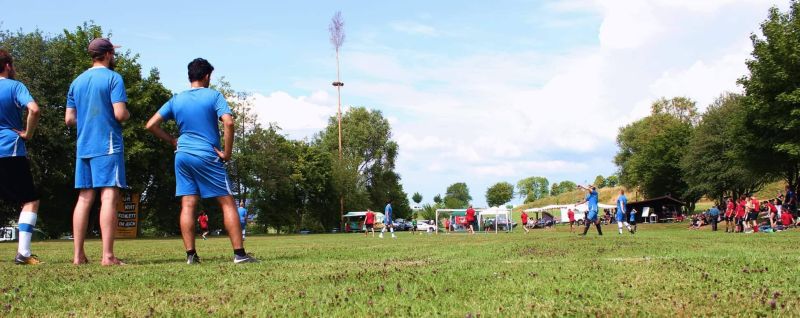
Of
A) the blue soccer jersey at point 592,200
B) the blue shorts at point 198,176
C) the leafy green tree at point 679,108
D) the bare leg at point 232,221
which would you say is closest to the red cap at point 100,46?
the blue shorts at point 198,176

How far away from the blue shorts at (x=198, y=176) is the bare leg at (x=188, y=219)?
0.33 feet

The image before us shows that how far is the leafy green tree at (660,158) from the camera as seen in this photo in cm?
8862

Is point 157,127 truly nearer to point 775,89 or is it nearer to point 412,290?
point 412,290

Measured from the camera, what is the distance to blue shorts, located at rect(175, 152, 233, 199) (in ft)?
24.8

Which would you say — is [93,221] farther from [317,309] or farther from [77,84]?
[317,309]

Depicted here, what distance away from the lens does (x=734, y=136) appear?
180 ft

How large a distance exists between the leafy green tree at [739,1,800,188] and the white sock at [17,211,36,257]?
43138 millimetres

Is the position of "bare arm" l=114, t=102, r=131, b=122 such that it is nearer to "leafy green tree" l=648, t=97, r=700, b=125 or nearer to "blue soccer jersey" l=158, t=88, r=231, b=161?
"blue soccer jersey" l=158, t=88, r=231, b=161

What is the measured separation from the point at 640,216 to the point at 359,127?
38.3m

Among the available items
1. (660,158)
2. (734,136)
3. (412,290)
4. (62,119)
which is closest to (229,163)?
(62,119)

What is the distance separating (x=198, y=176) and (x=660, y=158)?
91027 mm

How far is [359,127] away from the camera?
305ft

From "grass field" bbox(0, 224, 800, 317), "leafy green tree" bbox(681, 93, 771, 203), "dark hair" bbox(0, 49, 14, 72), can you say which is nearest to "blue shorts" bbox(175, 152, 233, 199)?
"grass field" bbox(0, 224, 800, 317)

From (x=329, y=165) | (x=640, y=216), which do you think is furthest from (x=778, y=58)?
(x=329, y=165)
